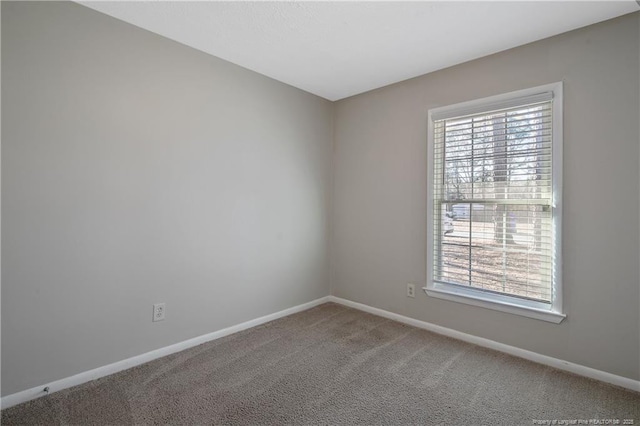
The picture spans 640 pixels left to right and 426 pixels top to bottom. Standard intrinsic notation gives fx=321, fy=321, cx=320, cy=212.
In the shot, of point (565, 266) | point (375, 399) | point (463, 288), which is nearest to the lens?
point (375, 399)

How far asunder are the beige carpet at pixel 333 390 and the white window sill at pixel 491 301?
0.34 metres

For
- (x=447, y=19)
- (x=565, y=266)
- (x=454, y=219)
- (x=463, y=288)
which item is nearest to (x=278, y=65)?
(x=447, y=19)

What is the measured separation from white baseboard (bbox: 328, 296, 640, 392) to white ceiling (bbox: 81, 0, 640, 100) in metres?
2.24

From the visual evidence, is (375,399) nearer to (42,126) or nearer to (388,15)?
(388,15)

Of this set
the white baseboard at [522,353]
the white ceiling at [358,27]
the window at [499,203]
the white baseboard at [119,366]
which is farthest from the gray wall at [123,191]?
the window at [499,203]

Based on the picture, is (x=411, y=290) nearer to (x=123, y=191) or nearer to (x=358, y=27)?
(x=358, y=27)

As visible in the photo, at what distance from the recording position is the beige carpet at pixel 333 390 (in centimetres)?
171

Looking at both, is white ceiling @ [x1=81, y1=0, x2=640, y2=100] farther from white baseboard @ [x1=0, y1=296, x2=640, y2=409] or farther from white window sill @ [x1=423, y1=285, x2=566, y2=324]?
white baseboard @ [x1=0, y1=296, x2=640, y2=409]

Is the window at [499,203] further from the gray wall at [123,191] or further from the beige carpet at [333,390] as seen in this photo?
the gray wall at [123,191]

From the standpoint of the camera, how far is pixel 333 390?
6.44 feet

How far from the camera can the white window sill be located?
2.24m

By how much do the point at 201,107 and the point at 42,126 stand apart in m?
1.01

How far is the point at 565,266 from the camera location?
219 cm


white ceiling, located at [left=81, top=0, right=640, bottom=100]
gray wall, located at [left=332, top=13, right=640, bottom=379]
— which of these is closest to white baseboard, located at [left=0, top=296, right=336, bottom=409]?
gray wall, located at [left=332, top=13, right=640, bottom=379]
